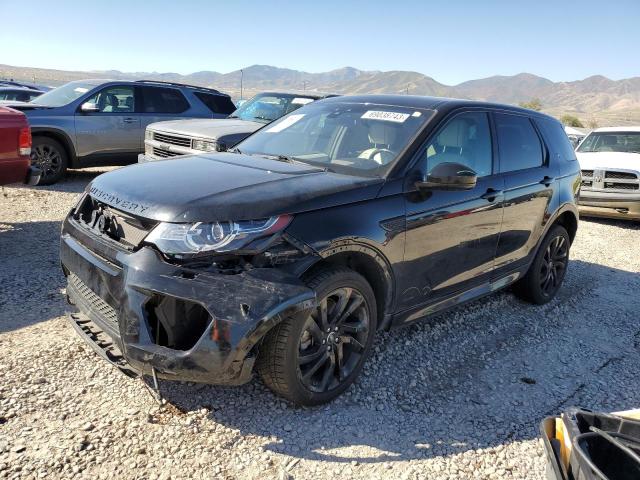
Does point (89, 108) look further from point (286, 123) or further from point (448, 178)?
point (448, 178)

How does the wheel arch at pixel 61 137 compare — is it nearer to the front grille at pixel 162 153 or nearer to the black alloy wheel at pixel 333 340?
the front grille at pixel 162 153

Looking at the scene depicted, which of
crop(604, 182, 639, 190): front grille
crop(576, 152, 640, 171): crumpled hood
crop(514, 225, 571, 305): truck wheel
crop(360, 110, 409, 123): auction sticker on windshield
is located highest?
crop(360, 110, 409, 123): auction sticker on windshield

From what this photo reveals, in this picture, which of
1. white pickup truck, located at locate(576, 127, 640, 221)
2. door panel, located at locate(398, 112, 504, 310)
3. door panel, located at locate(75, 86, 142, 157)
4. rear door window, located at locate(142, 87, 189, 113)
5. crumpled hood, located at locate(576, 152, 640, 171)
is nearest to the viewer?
door panel, located at locate(398, 112, 504, 310)

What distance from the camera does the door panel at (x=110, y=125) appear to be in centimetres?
940

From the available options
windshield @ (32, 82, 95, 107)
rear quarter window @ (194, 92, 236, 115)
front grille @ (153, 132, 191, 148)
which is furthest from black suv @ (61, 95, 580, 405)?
rear quarter window @ (194, 92, 236, 115)

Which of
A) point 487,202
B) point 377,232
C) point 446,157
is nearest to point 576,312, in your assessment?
point 487,202

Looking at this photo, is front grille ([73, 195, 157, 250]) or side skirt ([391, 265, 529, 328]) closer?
front grille ([73, 195, 157, 250])

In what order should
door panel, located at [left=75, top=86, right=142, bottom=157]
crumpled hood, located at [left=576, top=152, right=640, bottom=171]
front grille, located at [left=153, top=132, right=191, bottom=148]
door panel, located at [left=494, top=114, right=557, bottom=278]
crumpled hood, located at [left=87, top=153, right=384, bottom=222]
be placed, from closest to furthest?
1. crumpled hood, located at [left=87, top=153, right=384, bottom=222]
2. door panel, located at [left=494, top=114, right=557, bottom=278]
3. front grille, located at [left=153, top=132, right=191, bottom=148]
4. door panel, located at [left=75, top=86, right=142, bottom=157]
5. crumpled hood, located at [left=576, top=152, right=640, bottom=171]

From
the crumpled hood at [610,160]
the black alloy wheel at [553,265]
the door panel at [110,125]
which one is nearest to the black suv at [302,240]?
the black alloy wheel at [553,265]

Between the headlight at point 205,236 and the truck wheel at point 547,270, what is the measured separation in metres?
3.26

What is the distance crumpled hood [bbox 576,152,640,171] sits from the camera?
9.78 metres

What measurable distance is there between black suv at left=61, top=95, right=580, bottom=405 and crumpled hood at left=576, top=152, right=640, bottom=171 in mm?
6159

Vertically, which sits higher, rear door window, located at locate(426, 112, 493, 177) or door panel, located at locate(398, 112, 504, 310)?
rear door window, located at locate(426, 112, 493, 177)

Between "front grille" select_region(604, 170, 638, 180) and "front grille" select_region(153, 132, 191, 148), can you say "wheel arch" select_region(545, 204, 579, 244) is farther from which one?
"front grille" select_region(153, 132, 191, 148)
